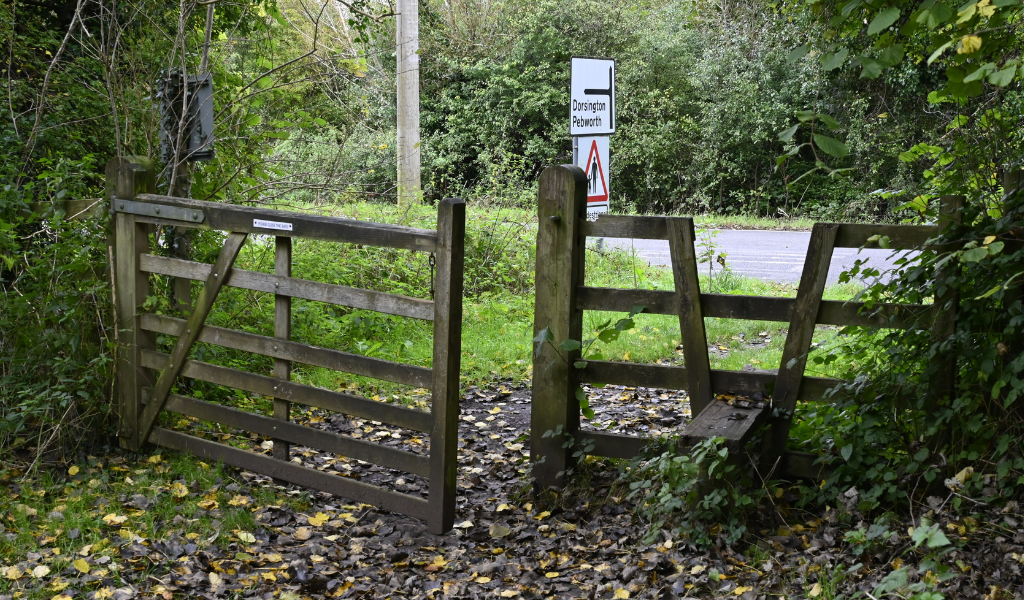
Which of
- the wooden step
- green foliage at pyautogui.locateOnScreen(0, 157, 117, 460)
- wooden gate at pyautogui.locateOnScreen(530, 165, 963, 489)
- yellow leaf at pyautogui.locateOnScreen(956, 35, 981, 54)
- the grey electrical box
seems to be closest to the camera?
yellow leaf at pyautogui.locateOnScreen(956, 35, 981, 54)

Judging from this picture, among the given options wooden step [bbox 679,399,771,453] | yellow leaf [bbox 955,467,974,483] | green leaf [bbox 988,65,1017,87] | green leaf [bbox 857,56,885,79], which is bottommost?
yellow leaf [bbox 955,467,974,483]

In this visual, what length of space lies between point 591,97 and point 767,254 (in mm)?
7943

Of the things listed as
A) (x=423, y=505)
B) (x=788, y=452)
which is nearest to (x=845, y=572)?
(x=788, y=452)

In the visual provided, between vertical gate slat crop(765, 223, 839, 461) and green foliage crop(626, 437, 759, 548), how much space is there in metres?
0.36

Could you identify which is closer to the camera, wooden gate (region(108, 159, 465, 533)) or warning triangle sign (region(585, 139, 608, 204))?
wooden gate (region(108, 159, 465, 533))

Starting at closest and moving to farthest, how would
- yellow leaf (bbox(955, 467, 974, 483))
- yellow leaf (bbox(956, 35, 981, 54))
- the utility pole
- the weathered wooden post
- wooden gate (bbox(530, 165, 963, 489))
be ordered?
yellow leaf (bbox(956, 35, 981, 54)) → yellow leaf (bbox(955, 467, 974, 483)) → wooden gate (bbox(530, 165, 963, 489)) → the weathered wooden post → the utility pole

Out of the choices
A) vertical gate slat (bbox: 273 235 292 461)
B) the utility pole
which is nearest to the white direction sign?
vertical gate slat (bbox: 273 235 292 461)

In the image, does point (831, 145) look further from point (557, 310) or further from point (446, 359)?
point (446, 359)

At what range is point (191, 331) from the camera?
5129mm

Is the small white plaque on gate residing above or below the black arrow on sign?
below

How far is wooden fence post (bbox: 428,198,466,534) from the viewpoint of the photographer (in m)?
4.12

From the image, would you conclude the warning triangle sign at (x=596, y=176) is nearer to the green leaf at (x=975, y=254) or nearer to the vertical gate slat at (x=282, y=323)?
the vertical gate slat at (x=282, y=323)

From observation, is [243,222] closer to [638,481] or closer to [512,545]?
[512,545]

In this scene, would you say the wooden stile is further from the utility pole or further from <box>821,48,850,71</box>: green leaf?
the utility pole
